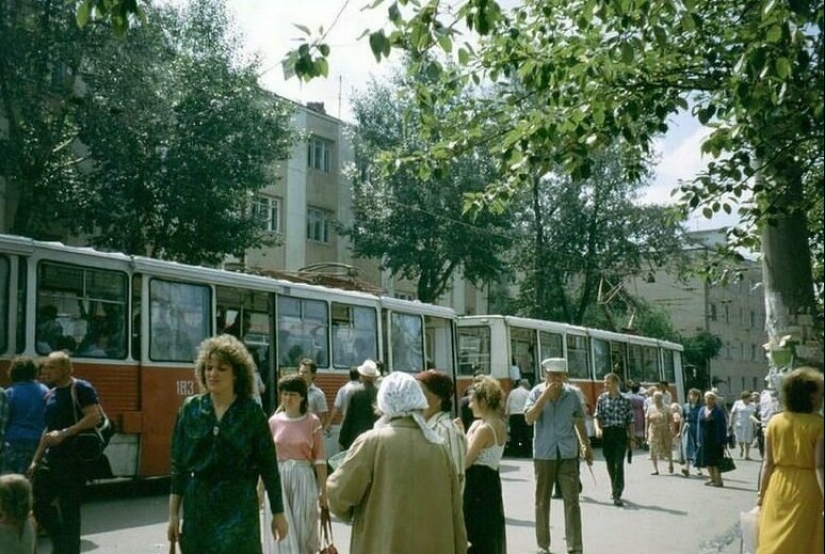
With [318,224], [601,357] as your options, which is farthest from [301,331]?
[318,224]

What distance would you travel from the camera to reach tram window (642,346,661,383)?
122ft

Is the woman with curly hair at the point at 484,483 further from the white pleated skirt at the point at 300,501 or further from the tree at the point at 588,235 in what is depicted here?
the tree at the point at 588,235

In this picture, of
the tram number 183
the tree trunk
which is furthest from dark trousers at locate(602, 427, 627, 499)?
the tram number 183

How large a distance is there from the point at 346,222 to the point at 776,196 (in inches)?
1256

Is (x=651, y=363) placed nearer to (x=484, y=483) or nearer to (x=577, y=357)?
(x=577, y=357)

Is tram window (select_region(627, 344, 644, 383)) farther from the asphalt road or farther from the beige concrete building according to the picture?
the beige concrete building

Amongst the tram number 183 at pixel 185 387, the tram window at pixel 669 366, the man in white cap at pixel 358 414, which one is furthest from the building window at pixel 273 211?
the man in white cap at pixel 358 414

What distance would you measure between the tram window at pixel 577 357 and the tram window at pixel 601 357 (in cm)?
79

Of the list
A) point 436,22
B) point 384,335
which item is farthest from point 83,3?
point 384,335

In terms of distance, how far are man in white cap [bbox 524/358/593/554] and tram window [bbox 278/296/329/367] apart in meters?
7.58

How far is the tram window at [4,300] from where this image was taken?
12328 mm

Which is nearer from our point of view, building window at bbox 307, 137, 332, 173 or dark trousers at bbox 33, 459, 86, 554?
dark trousers at bbox 33, 459, 86, 554

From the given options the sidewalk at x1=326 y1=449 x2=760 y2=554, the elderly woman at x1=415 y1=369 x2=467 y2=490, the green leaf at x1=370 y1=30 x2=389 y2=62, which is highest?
the green leaf at x1=370 y1=30 x2=389 y2=62

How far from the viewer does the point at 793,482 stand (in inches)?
260
